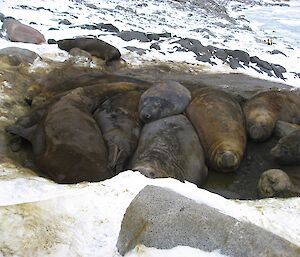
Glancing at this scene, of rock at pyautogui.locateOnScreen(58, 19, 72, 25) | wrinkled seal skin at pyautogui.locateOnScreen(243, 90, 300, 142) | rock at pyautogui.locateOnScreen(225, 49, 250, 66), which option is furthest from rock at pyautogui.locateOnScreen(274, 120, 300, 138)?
rock at pyautogui.locateOnScreen(58, 19, 72, 25)

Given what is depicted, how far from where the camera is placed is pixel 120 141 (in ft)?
18.4

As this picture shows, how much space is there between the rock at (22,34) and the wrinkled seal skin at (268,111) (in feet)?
15.6

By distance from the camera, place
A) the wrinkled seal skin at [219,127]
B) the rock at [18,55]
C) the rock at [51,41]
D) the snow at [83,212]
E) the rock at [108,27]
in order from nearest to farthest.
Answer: the snow at [83,212] < the wrinkled seal skin at [219,127] < the rock at [18,55] < the rock at [51,41] < the rock at [108,27]

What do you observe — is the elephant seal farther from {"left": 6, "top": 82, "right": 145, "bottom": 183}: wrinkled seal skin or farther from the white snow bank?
{"left": 6, "top": 82, "right": 145, "bottom": 183}: wrinkled seal skin

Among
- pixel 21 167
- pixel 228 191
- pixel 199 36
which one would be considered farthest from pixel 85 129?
pixel 199 36

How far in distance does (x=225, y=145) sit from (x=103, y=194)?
7.45 ft

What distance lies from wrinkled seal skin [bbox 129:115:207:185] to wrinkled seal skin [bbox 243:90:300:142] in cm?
95

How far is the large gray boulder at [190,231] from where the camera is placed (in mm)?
3000

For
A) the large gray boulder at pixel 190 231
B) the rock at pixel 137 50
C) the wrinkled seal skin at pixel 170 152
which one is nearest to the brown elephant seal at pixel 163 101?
the wrinkled seal skin at pixel 170 152

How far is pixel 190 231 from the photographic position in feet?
10.2

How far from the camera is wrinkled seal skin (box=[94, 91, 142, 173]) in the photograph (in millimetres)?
5410

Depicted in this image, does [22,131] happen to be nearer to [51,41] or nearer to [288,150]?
[288,150]

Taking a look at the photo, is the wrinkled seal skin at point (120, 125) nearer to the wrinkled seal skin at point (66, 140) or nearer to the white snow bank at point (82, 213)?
the wrinkled seal skin at point (66, 140)

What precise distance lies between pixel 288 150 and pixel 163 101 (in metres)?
1.85
